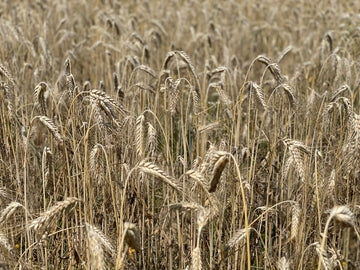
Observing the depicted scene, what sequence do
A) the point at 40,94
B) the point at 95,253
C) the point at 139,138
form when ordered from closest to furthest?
the point at 95,253 < the point at 139,138 < the point at 40,94

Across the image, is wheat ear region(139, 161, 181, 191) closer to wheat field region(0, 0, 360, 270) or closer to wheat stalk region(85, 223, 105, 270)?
wheat field region(0, 0, 360, 270)

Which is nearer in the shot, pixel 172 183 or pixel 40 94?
pixel 172 183

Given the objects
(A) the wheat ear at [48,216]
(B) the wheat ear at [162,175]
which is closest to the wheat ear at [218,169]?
(B) the wheat ear at [162,175]

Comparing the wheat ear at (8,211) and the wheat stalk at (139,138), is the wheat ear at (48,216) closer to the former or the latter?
the wheat ear at (8,211)

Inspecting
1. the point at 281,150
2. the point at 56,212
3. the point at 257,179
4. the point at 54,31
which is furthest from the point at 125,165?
the point at 54,31

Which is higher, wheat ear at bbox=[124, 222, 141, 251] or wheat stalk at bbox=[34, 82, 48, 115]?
wheat stalk at bbox=[34, 82, 48, 115]

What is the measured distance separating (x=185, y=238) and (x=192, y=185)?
1.36 ft

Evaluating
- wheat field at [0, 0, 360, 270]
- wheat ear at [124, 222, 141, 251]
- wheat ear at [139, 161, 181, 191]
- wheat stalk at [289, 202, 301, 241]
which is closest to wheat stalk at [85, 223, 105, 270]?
wheat field at [0, 0, 360, 270]

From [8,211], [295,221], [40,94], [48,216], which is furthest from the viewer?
[40,94]

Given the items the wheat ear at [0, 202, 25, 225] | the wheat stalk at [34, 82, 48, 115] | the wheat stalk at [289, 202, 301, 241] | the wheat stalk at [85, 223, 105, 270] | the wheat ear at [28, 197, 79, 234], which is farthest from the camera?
the wheat stalk at [34, 82, 48, 115]

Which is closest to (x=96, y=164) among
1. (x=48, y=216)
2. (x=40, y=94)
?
(x=48, y=216)

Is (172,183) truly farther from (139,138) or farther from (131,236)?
(139,138)

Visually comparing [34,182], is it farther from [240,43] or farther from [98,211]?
[240,43]

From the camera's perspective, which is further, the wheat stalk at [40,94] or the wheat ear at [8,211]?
the wheat stalk at [40,94]
